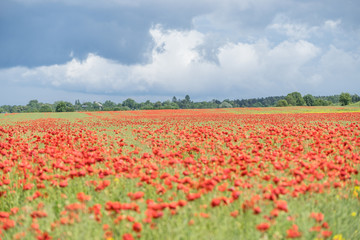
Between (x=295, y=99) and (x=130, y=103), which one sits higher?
(x=130, y=103)

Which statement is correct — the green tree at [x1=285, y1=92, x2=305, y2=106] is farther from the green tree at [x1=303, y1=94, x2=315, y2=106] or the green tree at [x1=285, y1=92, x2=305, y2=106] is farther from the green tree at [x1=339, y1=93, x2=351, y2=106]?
the green tree at [x1=339, y1=93, x2=351, y2=106]

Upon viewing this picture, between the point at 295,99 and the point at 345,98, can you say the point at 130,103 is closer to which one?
the point at 295,99

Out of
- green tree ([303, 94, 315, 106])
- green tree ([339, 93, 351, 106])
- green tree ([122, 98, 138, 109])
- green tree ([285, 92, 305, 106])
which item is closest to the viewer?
green tree ([339, 93, 351, 106])

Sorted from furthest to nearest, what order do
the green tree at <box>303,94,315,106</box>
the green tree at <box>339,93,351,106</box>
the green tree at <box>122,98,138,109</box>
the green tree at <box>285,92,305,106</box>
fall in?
1. the green tree at <box>122,98,138,109</box>
2. the green tree at <box>303,94,315,106</box>
3. the green tree at <box>285,92,305,106</box>
4. the green tree at <box>339,93,351,106</box>

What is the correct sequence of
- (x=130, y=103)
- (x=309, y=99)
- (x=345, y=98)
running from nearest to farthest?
(x=345, y=98) < (x=309, y=99) < (x=130, y=103)

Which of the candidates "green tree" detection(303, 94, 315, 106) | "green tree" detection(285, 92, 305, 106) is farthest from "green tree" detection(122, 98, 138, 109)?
"green tree" detection(303, 94, 315, 106)

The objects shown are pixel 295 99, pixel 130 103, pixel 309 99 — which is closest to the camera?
pixel 295 99

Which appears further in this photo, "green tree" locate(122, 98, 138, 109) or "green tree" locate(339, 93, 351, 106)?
"green tree" locate(122, 98, 138, 109)

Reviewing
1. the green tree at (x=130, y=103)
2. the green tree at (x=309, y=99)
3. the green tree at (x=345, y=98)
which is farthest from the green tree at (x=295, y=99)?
the green tree at (x=130, y=103)

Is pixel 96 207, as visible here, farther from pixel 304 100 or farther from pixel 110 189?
pixel 304 100

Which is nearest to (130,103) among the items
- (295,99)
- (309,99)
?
(295,99)

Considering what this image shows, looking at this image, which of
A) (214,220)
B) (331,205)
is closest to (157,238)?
(214,220)

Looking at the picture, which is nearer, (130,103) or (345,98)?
(345,98)

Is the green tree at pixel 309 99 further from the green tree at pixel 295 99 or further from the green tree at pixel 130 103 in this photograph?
the green tree at pixel 130 103
